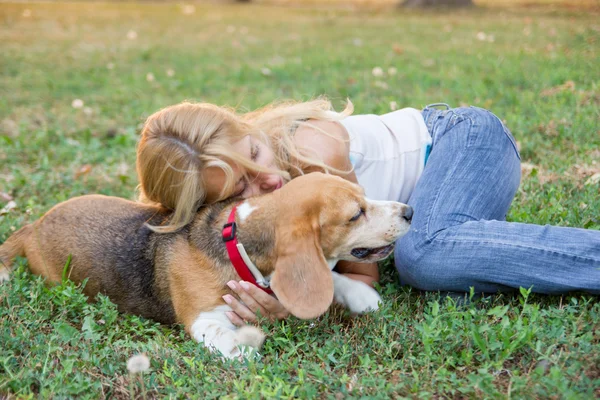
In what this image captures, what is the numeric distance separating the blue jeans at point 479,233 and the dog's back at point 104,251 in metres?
1.48

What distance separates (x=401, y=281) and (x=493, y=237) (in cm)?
66

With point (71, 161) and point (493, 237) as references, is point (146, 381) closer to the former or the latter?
point (493, 237)

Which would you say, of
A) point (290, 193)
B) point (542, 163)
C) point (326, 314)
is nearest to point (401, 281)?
point (326, 314)

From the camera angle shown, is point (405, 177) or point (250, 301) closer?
point (250, 301)

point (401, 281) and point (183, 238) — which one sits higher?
point (183, 238)

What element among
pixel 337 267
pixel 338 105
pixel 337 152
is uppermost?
pixel 337 152

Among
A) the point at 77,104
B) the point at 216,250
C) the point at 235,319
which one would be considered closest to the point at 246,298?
the point at 235,319

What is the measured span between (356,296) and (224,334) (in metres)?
0.75

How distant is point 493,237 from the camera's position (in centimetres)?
330

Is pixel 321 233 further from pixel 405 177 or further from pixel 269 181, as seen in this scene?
pixel 405 177

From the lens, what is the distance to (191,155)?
368 centimetres

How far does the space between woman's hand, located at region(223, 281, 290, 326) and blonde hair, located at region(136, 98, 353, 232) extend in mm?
632

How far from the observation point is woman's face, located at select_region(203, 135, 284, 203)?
371 centimetres

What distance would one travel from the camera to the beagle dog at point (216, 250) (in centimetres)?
309
